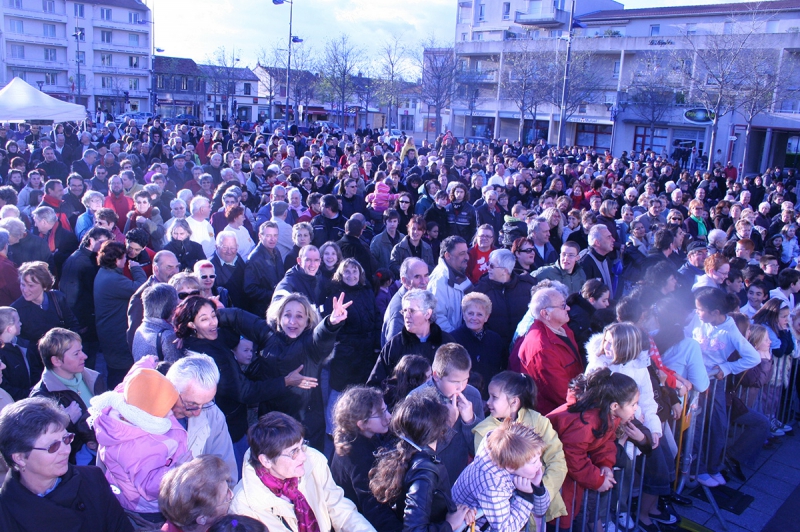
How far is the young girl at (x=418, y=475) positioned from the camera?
8.53ft

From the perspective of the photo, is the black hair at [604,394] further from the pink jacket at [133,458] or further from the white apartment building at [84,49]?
the white apartment building at [84,49]

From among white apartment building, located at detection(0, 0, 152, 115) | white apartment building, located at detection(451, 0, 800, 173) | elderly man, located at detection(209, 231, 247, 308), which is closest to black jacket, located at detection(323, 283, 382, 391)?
elderly man, located at detection(209, 231, 247, 308)

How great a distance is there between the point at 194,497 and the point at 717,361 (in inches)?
169

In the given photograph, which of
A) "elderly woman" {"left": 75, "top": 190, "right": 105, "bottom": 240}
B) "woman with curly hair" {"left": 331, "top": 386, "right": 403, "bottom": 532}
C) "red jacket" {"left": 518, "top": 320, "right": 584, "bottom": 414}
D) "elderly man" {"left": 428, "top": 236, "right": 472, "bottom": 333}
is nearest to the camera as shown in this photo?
"woman with curly hair" {"left": 331, "top": 386, "right": 403, "bottom": 532}

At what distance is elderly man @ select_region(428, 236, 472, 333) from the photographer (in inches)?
203

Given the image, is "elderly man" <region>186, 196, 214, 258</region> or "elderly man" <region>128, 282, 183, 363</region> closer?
"elderly man" <region>128, 282, 183, 363</region>

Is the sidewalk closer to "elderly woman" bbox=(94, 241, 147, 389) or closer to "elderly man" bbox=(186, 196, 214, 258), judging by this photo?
"elderly woman" bbox=(94, 241, 147, 389)

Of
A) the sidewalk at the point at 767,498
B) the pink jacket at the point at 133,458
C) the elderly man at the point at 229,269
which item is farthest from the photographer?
the elderly man at the point at 229,269

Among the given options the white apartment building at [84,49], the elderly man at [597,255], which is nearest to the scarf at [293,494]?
the elderly man at [597,255]

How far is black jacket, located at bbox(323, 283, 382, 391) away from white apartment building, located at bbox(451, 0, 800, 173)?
94.6 ft

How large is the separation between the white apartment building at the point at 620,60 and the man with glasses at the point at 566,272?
1060 inches

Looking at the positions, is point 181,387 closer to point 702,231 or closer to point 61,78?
point 702,231

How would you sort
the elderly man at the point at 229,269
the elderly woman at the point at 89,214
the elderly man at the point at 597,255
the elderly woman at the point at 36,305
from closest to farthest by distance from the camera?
the elderly woman at the point at 36,305
the elderly man at the point at 229,269
the elderly man at the point at 597,255
the elderly woman at the point at 89,214

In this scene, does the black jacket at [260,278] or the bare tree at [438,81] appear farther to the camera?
the bare tree at [438,81]
